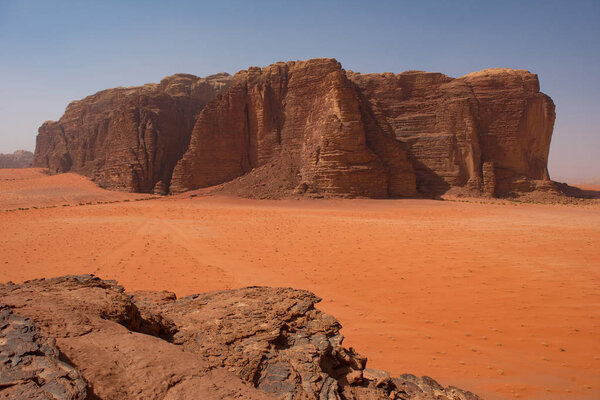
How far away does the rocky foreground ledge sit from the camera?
1824mm

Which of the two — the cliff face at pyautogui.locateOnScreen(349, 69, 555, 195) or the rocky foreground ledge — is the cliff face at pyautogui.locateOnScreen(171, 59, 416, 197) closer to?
the cliff face at pyautogui.locateOnScreen(349, 69, 555, 195)

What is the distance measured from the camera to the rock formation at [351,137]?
29031mm

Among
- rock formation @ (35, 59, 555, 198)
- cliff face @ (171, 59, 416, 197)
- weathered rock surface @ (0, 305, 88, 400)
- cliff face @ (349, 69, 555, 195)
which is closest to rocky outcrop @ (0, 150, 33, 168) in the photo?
rock formation @ (35, 59, 555, 198)

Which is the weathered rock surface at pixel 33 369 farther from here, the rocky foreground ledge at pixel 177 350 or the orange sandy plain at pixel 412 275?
the orange sandy plain at pixel 412 275

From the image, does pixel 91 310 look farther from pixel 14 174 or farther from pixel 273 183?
pixel 14 174

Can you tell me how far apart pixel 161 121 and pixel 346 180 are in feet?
83.2

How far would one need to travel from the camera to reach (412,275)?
7652 mm

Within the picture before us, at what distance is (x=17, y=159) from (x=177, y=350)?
108m

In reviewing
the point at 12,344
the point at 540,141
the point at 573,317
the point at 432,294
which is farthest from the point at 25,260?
the point at 540,141

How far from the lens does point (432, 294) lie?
6535mm

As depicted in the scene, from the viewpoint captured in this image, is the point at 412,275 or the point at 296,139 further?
the point at 296,139

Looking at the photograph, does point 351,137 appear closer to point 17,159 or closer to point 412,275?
point 412,275

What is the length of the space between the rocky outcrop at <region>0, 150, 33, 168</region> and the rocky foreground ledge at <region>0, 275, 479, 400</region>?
96962 mm

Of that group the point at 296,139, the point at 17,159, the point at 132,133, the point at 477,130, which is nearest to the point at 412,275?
the point at 296,139
